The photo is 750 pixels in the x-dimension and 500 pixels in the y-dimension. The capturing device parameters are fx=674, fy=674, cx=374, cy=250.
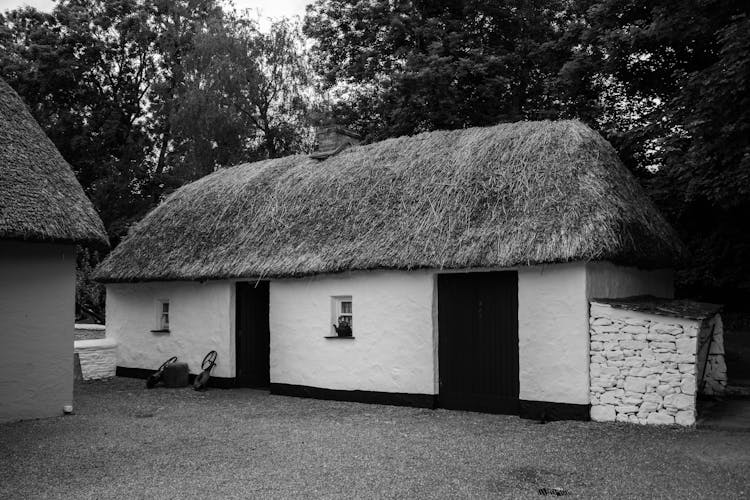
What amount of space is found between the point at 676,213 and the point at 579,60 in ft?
13.7

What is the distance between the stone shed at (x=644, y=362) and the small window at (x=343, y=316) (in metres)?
4.47

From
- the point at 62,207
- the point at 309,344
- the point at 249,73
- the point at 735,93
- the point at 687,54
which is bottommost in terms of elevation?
the point at 309,344

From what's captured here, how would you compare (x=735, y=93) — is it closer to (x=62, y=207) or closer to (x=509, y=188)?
(x=509, y=188)

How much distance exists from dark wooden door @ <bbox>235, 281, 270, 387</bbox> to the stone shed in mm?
7041

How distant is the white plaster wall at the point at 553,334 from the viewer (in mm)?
9867

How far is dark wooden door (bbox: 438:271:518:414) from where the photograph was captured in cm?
1059

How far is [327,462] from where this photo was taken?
764cm

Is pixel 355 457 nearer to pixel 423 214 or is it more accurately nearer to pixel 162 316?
pixel 423 214

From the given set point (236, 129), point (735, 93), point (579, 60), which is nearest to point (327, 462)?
point (735, 93)

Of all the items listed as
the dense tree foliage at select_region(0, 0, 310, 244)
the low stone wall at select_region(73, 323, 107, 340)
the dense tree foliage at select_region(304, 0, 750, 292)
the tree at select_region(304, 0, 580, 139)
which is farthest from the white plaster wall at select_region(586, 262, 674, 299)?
the dense tree foliage at select_region(0, 0, 310, 244)

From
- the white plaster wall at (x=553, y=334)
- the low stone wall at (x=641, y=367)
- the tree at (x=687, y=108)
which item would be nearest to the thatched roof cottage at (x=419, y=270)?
the white plaster wall at (x=553, y=334)

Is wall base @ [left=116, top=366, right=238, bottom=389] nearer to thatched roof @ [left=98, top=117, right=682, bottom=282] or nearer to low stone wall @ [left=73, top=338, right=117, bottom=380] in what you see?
low stone wall @ [left=73, top=338, right=117, bottom=380]

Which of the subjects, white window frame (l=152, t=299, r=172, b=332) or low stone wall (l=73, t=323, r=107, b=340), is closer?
white window frame (l=152, t=299, r=172, b=332)

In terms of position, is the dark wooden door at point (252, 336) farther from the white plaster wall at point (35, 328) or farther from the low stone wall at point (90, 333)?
the low stone wall at point (90, 333)
